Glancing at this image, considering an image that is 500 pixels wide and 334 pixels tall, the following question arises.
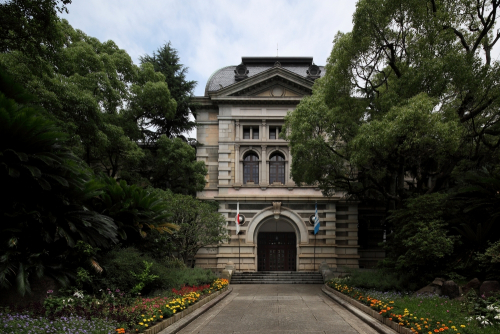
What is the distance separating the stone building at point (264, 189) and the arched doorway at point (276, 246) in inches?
2.9

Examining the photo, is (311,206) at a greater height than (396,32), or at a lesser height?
lesser

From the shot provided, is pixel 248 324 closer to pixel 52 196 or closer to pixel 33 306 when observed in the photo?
pixel 33 306

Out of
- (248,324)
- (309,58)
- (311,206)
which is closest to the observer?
(248,324)

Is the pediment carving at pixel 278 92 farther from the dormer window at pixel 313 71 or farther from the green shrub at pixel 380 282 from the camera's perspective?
the green shrub at pixel 380 282

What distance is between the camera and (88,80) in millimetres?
19281

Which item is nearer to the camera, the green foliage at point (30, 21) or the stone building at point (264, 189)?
the green foliage at point (30, 21)

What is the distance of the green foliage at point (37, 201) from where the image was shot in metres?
10.3

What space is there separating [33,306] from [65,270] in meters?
2.03

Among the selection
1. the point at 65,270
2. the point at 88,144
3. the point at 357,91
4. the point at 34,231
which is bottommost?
the point at 65,270

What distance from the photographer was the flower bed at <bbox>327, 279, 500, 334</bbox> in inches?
324

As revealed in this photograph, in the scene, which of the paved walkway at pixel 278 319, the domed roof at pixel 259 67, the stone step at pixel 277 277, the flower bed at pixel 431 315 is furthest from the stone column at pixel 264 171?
the flower bed at pixel 431 315

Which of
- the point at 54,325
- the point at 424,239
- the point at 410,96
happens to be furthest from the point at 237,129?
the point at 54,325

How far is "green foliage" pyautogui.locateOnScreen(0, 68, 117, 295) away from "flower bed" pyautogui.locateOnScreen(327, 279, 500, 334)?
8592mm

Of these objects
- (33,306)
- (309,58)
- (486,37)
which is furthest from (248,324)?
(309,58)
